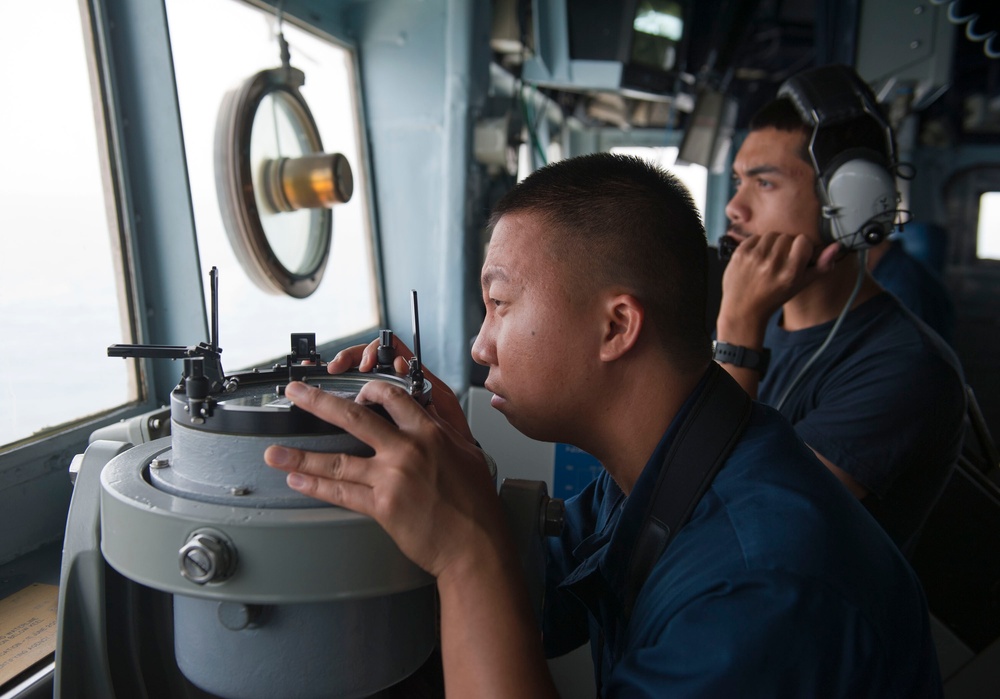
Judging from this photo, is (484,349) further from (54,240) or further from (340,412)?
(54,240)

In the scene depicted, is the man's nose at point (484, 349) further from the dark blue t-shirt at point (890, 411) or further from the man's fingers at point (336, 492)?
the dark blue t-shirt at point (890, 411)

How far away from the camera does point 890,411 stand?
53.2 inches

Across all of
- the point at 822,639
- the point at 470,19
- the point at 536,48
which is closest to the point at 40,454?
the point at 822,639

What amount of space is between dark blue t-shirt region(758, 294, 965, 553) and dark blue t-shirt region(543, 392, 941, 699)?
2.03 feet

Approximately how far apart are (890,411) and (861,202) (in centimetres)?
46

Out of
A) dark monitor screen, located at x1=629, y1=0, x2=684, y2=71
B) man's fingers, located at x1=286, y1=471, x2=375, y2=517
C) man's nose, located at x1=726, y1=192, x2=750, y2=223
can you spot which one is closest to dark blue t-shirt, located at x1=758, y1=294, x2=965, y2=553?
man's nose, located at x1=726, y1=192, x2=750, y2=223

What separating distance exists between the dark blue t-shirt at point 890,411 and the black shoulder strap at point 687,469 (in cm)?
65

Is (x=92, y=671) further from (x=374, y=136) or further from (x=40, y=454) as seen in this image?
(x=374, y=136)

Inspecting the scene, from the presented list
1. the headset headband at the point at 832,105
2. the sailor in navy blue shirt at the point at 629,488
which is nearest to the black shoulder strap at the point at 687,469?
the sailor in navy blue shirt at the point at 629,488

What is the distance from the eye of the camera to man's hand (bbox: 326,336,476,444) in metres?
0.96

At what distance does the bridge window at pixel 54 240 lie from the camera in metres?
1.27

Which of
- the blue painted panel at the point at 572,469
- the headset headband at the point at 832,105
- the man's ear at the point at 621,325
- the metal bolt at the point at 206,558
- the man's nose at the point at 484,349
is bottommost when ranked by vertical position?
the blue painted panel at the point at 572,469

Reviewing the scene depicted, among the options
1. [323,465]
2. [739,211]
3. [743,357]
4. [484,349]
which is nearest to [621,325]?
[484,349]

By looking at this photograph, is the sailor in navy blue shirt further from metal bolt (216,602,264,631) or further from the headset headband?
the headset headband
